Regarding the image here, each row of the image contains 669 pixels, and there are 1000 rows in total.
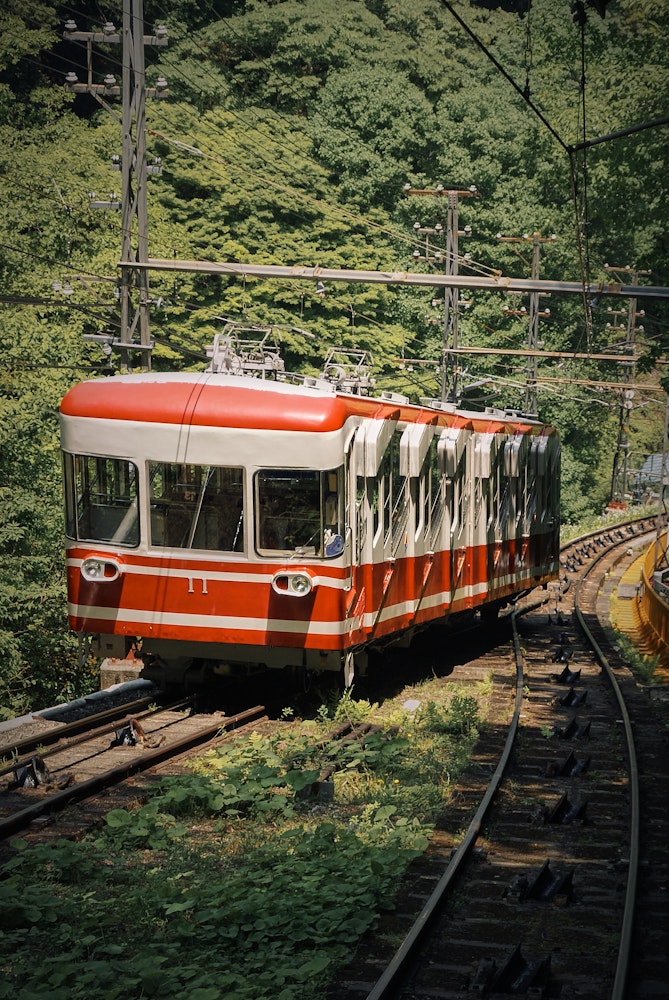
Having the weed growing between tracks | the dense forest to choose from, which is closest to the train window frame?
the weed growing between tracks

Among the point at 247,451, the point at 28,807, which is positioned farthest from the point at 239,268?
the point at 28,807

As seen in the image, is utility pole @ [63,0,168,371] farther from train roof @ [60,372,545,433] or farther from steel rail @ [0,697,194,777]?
steel rail @ [0,697,194,777]

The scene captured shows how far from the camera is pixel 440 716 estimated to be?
46.1 ft

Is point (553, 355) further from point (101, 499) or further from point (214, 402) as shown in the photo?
point (101, 499)

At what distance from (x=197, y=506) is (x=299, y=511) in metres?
1.00

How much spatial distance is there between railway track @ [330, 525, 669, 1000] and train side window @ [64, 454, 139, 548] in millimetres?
4020

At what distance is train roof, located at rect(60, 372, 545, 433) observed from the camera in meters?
12.9

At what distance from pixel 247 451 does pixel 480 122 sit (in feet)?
149

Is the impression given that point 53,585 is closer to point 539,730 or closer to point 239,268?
point 239,268

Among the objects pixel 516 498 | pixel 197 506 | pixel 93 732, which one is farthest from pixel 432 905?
pixel 516 498

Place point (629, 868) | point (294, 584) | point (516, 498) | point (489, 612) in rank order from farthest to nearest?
point (489, 612) < point (516, 498) < point (294, 584) < point (629, 868)

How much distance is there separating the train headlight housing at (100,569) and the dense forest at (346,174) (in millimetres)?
19578

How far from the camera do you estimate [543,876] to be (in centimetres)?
846

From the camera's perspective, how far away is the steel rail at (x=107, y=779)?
942 cm
